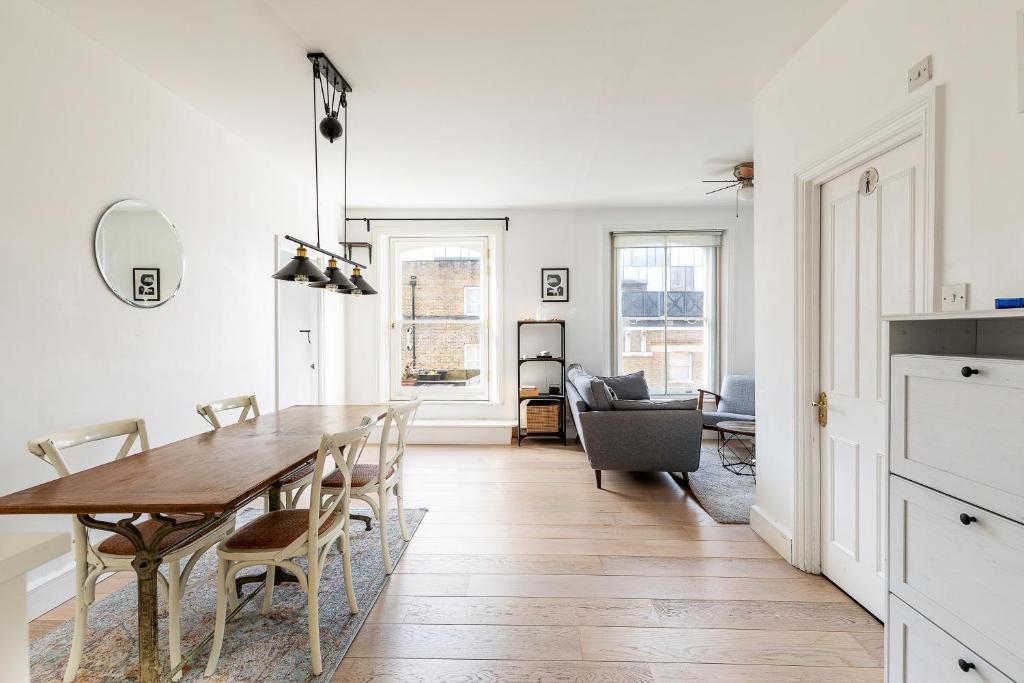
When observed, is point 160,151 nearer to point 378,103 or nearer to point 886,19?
point 378,103

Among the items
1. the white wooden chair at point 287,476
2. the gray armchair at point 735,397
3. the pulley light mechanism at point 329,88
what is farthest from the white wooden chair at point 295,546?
the gray armchair at point 735,397

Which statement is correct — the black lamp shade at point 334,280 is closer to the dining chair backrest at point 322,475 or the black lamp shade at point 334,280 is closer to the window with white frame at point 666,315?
the dining chair backrest at point 322,475

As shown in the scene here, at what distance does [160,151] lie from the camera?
2.80 metres

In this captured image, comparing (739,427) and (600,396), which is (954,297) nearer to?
(600,396)

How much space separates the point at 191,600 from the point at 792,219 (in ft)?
11.8

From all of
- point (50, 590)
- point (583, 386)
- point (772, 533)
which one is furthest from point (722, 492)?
point (50, 590)

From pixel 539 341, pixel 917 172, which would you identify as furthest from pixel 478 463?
pixel 917 172

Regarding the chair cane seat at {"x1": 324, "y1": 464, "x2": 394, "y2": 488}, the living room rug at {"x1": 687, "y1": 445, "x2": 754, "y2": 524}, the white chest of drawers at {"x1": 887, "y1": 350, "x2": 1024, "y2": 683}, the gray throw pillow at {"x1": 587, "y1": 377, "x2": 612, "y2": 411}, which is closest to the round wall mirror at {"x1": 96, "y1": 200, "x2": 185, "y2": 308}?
the chair cane seat at {"x1": 324, "y1": 464, "x2": 394, "y2": 488}

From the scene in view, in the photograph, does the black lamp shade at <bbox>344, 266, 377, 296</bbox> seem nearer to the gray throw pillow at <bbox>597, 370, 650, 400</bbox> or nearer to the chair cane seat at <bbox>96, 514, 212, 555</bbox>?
the chair cane seat at <bbox>96, 514, 212, 555</bbox>

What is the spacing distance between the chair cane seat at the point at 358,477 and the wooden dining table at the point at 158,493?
1.29 feet

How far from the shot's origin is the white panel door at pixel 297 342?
4.45 meters

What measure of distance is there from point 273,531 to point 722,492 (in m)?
3.22

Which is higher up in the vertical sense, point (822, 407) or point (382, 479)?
point (822, 407)

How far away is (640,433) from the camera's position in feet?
12.1
